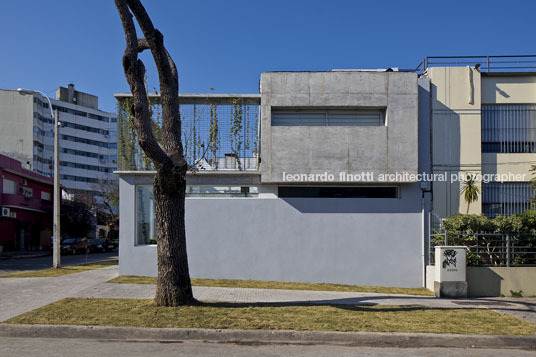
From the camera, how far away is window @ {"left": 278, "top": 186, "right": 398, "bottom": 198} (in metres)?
16.3

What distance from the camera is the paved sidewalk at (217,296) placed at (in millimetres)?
10898

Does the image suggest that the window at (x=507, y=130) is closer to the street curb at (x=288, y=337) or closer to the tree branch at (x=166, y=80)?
the street curb at (x=288, y=337)

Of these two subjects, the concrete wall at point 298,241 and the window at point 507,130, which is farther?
the window at point 507,130

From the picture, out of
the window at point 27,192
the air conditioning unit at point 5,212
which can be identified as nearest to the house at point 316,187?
the air conditioning unit at point 5,212

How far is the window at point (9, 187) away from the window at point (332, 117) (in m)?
28.4

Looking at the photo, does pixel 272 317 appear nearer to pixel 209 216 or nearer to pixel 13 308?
pixel 13 308

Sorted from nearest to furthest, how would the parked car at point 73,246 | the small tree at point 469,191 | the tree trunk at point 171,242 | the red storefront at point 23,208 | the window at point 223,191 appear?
the tree trunk at point 171,242, the small tree at point 469,191, the window at point 223,191, the parked car at point 73,246, the red storefront at point 23,208

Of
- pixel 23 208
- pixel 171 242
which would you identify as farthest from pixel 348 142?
pixel 23 208

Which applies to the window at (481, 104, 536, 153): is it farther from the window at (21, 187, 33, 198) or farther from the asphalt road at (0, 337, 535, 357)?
the window at (21, 187, 33, 198)

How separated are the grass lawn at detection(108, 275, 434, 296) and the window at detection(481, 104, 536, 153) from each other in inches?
248

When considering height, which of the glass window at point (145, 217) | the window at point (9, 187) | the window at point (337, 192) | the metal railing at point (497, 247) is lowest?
the metal railing at point (497, 247)

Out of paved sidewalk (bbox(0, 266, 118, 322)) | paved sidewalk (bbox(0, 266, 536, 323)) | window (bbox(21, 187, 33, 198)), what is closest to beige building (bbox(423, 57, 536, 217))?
paved sidewalk (bbox(0, 266, 536, 323))

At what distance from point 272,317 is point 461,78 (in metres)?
12.2

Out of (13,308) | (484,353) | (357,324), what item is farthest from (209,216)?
(484,353)
